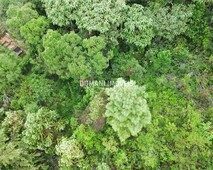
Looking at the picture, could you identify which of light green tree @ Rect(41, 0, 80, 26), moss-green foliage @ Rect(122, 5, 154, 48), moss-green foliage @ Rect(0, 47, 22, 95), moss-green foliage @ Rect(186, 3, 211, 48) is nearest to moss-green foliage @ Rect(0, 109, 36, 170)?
moss-green foliage @ Rect(0, 47, 22, 95)

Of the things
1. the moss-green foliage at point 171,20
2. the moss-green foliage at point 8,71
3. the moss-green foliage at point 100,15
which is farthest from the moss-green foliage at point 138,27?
the moss-green foliage at point 8,71

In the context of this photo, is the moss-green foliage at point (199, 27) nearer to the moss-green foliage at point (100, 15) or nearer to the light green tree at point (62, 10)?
the moss-green foliage at point (100, 15)

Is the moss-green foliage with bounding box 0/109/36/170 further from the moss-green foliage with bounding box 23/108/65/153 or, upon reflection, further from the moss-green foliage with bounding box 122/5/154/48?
the moss-green foliage with bounding box 122/5/154/48

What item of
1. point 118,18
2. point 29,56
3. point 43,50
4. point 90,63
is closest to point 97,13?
point 118,18

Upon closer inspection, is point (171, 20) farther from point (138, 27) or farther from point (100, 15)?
point (100, 15)

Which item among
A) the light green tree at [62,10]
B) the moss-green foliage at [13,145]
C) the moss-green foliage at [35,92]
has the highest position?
the light green tree at [62,10]

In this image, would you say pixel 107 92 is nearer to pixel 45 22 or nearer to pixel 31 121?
pixel 31 121

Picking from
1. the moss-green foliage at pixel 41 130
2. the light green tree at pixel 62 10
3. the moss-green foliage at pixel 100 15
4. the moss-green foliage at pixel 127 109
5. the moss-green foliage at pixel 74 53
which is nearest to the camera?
the moss-green foliage at pixel 127 109
